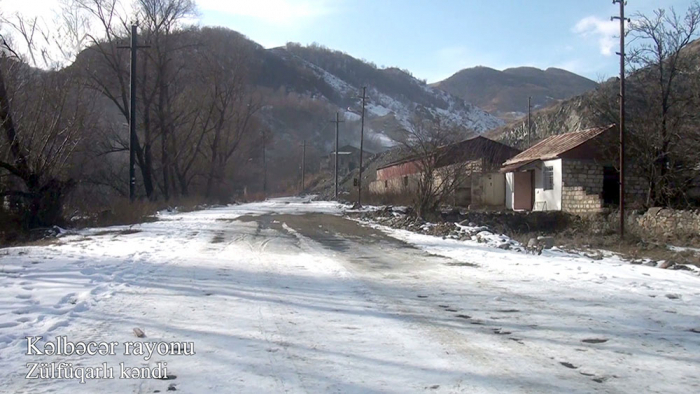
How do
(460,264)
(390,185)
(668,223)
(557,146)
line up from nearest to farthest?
1. (460,264)
2. (668,223)
3. (557,146)
4. (390,185)

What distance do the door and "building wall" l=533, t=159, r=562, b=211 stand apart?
1.12 m

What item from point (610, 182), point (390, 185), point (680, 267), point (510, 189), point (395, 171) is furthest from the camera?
point (395, 171)

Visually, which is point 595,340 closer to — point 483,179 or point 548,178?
point 548,178

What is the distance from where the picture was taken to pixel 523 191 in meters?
36.5

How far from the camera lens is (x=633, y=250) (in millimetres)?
17422

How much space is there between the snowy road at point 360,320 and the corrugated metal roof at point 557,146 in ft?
66.3

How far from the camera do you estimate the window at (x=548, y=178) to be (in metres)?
32.6

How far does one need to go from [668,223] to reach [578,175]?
8.01 meters

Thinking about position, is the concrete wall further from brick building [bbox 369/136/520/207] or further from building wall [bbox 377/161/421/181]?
building wall [bbox 377/161/421/181]

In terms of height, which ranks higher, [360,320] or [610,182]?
[610,182]

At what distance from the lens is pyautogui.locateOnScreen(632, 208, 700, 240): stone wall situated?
72.8ft

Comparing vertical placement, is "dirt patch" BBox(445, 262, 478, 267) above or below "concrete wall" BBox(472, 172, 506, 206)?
below

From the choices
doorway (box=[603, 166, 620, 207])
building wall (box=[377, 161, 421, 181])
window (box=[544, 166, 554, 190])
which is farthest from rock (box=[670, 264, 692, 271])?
building wall (box=[377, 161, 421, 181])

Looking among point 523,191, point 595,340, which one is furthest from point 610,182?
point 595,340
